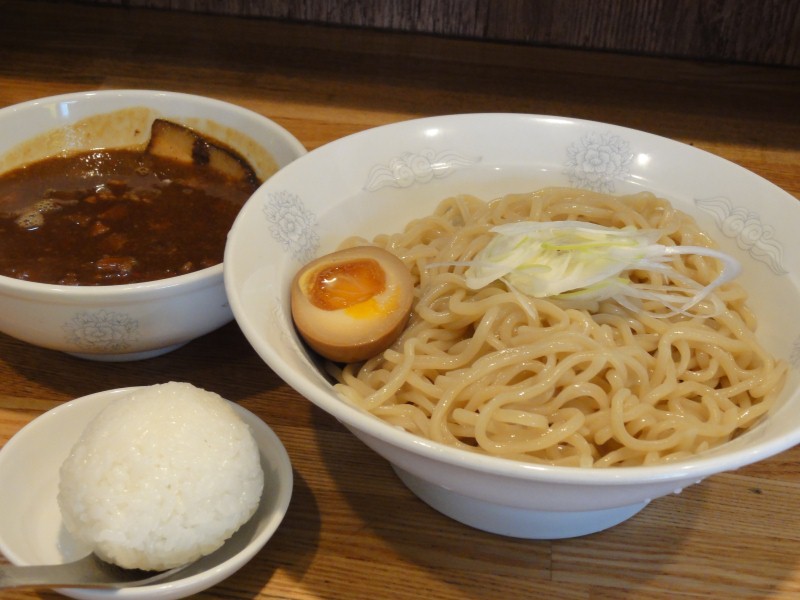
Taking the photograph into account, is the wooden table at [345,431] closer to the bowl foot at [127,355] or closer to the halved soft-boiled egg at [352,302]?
the bowl foot at [127,355]

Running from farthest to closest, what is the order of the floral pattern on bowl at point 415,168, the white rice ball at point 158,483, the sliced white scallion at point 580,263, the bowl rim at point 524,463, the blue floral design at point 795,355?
the floral pattern on bowl at point 415,168, the sliced white scallion at point 580,263, the blue floral design at point 795,355, the white rice ball at point 158,483, the bowl rim at point 524,463

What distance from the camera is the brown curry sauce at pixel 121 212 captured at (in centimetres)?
201

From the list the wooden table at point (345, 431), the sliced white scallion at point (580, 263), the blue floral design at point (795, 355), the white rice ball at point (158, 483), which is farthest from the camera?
the sliced white scallion at point (580, 263)

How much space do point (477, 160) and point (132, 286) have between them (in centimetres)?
101

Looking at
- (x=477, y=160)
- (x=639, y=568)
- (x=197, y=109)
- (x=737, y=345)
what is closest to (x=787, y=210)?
(x=737, y=345)

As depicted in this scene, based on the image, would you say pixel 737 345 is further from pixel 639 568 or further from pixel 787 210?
pixel 639 568

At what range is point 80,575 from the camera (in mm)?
1422

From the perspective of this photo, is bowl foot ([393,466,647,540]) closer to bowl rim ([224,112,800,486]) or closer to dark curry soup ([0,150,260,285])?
bowl rim ([224,112,800,486])

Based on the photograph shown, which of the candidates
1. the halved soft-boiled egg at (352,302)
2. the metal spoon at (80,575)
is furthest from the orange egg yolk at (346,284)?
the metal spoon at (80,575)

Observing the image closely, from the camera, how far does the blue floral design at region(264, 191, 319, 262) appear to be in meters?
1.89

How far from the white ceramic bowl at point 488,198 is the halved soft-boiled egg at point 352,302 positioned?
5 centimetres

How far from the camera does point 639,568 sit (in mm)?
1641

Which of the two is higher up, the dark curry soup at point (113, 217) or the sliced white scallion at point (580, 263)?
the sliced white scallion at point (580, 263)

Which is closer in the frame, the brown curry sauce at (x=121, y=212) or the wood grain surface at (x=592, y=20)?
the brown curry sauce at (x=121, y=212)
